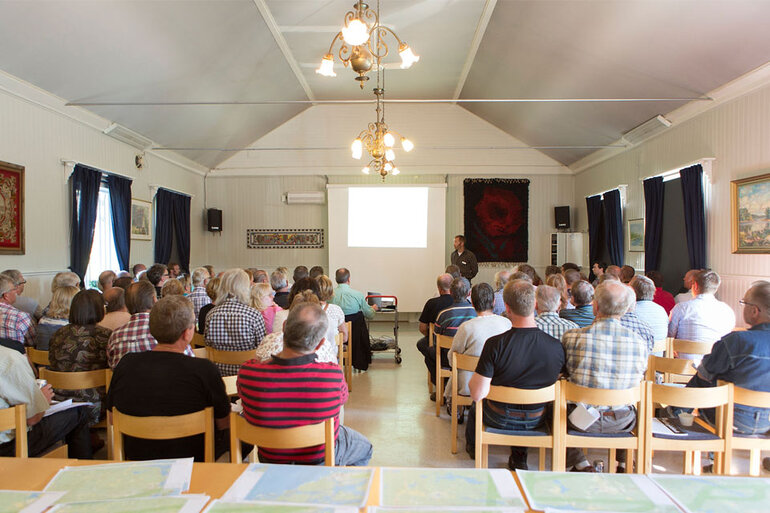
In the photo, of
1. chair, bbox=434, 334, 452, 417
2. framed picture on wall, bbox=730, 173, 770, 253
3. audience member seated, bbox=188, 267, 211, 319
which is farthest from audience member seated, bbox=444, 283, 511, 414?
framed picture on wall, bbox=730, 173, 770, 253

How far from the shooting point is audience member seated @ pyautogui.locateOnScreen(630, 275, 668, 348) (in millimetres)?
3582

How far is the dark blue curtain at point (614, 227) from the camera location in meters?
7.52

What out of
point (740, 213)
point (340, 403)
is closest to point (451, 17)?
point (740, 213)

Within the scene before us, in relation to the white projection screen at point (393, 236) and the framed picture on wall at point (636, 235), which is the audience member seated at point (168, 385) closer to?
the framed picture on wall at point (636, 235)

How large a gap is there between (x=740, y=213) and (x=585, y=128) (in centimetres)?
312

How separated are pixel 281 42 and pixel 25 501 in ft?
21.2

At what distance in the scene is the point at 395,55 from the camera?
734cm

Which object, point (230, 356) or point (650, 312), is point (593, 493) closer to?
point (230, 356)

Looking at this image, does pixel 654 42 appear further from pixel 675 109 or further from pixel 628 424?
pixel 628 424

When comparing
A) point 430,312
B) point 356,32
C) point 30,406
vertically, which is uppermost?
point 356,32

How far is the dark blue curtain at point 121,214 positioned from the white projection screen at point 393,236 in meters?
3.74

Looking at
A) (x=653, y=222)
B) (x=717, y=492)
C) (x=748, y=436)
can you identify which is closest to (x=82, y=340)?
(x=717, y=492)

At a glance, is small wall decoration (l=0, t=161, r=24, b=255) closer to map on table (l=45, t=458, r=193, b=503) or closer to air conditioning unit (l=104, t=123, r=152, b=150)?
air conditioning unit (l=104, t=123, r=152, b=150)

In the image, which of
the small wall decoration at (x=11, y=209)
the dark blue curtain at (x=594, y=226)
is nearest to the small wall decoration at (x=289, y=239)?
the small wall decoration at (x=11, y=209)
